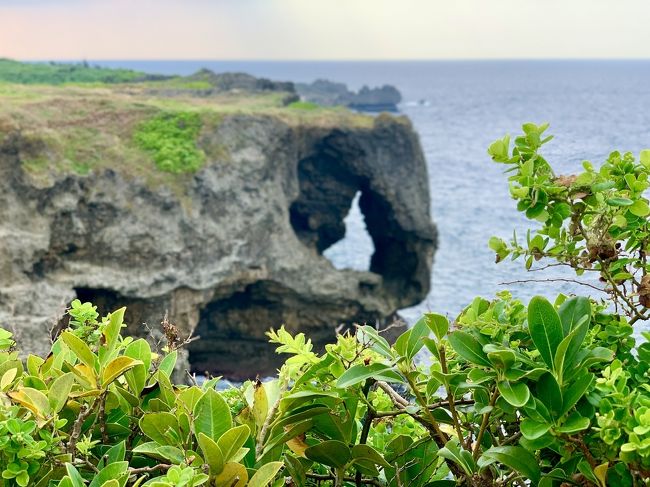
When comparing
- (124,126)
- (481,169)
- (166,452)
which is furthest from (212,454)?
(481,169)

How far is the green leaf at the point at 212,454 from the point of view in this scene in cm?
171

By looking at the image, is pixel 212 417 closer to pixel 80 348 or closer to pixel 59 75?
pixel 80 348

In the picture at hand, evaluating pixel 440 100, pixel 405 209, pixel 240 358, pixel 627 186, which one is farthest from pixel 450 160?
pixel 440 100

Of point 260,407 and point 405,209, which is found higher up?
point 260,407

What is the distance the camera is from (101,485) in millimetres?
1714

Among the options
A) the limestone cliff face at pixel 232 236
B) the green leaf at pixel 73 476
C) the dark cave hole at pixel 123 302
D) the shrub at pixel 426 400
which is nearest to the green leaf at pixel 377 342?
the shrub at pixel 426 400

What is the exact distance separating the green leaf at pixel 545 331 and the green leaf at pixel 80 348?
3.99ft

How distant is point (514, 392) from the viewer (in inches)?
65.0

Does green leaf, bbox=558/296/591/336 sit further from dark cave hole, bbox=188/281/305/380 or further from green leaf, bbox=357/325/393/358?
dark cave hole, bbox=188/281/305/380

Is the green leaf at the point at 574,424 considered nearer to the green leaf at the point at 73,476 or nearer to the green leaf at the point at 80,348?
the green leaf at the point at 73,476

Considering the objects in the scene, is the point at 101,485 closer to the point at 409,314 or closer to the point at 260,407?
the point at 260,407

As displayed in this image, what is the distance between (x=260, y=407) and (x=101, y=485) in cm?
47

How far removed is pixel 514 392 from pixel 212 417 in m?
0.77

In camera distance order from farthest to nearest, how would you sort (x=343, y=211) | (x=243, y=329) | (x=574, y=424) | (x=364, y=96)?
1. (x=364, y=96)
2. (x=343, y=211)
3. (x=243, y=329)
4. (x=574, y=424)
